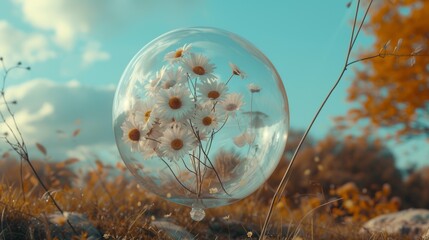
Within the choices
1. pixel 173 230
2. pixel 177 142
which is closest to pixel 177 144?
pixel 177 142

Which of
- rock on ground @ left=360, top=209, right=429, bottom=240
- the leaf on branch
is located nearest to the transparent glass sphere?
the leaf on branch

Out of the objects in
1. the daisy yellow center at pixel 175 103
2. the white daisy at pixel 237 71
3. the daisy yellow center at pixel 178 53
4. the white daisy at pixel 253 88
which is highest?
the daisy yellow center at pixel 178 53

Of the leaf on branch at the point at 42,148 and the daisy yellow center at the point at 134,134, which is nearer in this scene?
the daisy yellow center at the point at 134,134

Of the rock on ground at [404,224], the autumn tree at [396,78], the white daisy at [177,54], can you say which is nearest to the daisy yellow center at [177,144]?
the white daisy at [177,54]

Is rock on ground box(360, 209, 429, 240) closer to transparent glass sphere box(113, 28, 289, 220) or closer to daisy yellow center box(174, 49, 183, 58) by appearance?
transparent glass sphere box(113, 28, 289, 220)

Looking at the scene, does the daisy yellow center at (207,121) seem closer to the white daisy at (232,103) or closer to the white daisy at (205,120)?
the white daisy at (205,120)
